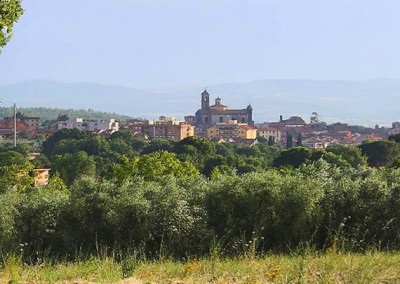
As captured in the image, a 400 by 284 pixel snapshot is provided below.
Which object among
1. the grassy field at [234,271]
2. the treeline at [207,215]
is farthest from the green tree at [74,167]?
the grassy field at [234,271]

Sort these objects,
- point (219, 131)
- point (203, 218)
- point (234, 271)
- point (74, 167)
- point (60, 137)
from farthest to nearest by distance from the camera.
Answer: point (219, 131), point (60, 137), point (74, 167), point (203, 218), point (234, 271)

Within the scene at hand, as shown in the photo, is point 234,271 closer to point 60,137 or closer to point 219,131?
point 60,137

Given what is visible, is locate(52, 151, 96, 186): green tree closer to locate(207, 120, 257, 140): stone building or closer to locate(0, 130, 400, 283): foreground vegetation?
locate(0, 130, 400, 283): foreground vegetation

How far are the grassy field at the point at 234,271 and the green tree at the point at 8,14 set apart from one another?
12.8 feet

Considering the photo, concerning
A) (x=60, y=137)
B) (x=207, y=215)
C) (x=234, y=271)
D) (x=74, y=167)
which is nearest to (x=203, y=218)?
(x=207, y=215)

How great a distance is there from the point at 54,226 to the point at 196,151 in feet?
162

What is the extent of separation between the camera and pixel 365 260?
8148 millimetres

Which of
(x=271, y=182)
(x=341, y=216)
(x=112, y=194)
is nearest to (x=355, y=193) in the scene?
(x=341, y=216)

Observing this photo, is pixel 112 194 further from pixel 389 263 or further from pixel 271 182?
pixel 389 263

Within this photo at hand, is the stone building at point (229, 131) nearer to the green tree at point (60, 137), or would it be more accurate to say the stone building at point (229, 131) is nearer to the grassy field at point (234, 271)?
the green tree at point (60, 137)

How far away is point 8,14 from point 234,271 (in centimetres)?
583

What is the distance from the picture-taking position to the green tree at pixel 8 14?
10883 millimetres

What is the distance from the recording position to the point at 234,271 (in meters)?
8.23

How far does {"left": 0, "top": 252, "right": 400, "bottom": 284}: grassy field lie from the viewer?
7.23 meters
